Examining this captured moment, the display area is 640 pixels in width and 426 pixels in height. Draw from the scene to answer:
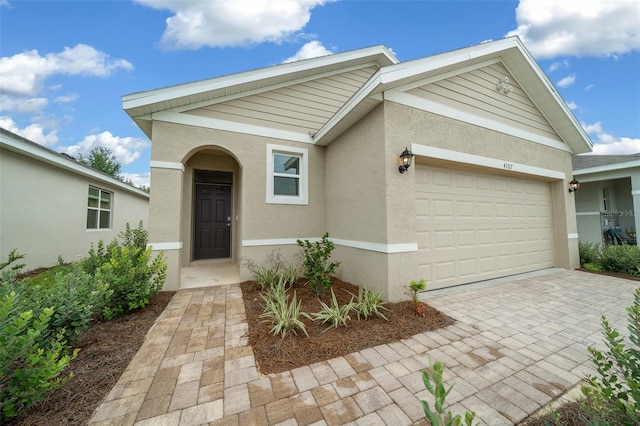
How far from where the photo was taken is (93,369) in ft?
6.97

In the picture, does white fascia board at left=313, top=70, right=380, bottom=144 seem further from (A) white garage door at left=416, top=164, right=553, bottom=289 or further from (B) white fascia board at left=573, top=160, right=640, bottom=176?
(B) white fascia board at left=573, top=160, right=640, bottom=176

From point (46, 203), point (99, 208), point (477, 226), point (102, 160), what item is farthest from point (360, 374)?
point (102, 160)

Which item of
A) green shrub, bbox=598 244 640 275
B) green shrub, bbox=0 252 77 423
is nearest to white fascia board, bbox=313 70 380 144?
green shrub, bbox=0 252 77 423

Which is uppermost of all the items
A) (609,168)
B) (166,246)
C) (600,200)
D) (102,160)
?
(102,160)

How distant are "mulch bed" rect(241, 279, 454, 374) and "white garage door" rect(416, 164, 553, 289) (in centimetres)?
117

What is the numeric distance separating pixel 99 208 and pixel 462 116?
11.6 meters

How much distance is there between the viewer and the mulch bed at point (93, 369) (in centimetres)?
161

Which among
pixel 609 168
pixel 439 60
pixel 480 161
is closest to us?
pixel 439 60

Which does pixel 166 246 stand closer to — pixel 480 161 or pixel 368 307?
pixel 368 307

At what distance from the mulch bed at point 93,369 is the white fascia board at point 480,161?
181 inches

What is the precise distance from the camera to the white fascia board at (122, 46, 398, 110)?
4203 mm

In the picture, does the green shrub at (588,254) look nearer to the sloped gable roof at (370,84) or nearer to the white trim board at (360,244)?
the sloped gable roof at (370,84)

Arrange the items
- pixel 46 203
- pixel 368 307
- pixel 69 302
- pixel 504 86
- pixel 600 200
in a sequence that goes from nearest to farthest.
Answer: pixel 69 302 → pixel 368 307 → pixel 504 86 → pixel 46 203 → pixel 600 200

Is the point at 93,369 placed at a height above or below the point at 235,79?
below
